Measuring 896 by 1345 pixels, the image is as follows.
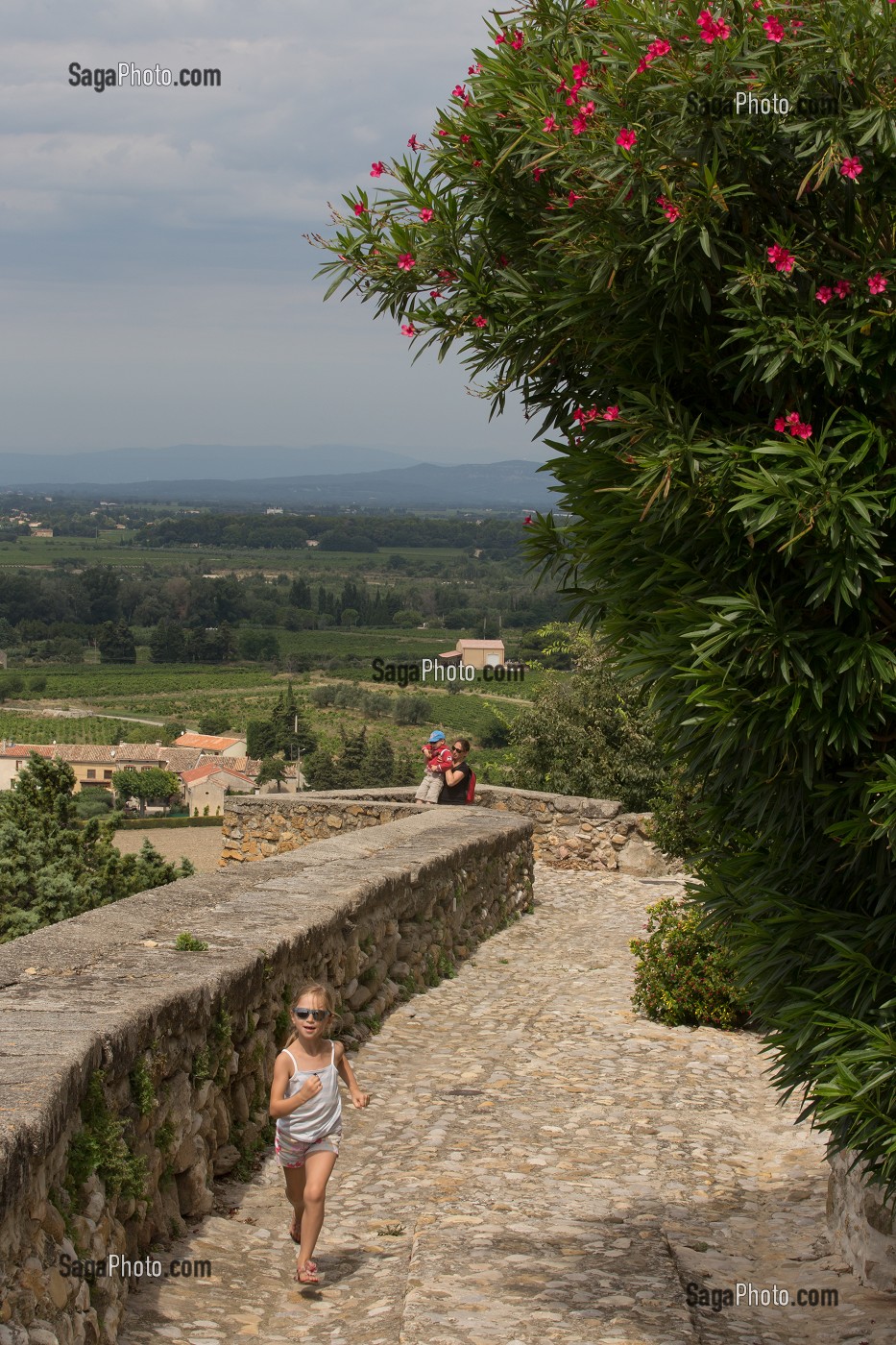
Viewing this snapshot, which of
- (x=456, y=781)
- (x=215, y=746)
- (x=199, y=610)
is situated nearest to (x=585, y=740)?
(x=456, y=781)

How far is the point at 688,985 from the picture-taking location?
805 centimetres

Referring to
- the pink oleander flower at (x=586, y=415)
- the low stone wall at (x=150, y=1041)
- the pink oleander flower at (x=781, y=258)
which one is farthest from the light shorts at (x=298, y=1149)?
the pink oleander flower at (x=781, y=258)

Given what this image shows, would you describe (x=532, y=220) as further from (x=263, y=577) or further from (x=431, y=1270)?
(x=263, y=577)

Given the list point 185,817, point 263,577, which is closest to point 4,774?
point 185,817

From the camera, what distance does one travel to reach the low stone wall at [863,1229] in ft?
14.7

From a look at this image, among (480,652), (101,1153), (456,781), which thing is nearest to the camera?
(101,1153)

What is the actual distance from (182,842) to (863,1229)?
79.0ft

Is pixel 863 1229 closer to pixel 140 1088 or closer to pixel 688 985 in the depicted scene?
pixel 140 1088

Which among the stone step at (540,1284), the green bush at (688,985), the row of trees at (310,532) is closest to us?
the stone step at (540,1284)

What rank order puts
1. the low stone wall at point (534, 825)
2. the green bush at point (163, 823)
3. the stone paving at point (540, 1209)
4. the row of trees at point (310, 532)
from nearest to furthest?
the stone paving at point (540, 1209)
the low stone wall at point (534, 825)
the green bush at point (163, 823)
the row of trees at point (310, 532)

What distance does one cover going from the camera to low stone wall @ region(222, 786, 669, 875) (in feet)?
44.2

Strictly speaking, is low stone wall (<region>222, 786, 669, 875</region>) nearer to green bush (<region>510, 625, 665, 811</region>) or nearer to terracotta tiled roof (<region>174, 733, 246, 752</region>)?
green bush (<region>510, 625, 665, 811</region>)

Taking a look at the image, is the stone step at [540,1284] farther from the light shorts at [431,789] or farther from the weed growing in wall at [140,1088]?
the light shorts at [431,789]

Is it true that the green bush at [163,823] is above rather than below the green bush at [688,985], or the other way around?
below
